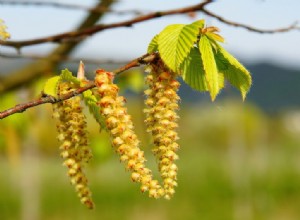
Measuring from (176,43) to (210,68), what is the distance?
73mm

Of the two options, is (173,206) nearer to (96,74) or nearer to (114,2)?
(114,2)

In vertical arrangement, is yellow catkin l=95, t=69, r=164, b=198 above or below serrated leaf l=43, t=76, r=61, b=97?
below

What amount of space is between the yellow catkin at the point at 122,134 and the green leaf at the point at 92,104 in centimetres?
10

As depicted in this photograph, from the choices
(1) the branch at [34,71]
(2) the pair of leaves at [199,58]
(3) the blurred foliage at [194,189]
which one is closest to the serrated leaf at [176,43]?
(2) the pair of leaves at [199,58]

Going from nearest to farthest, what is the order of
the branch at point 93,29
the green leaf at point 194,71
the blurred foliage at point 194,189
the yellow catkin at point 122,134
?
1. the yellow catkin at point 122,134
2. the green leaf at point 194,71
3. the branch at point 93,29
4. the blurred foliage at point 194,189

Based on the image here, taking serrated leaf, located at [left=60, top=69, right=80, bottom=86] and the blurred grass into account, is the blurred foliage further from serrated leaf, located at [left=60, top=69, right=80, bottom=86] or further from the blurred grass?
serrated leaf, located at [left=60, top=69, right=80, bottom=86]

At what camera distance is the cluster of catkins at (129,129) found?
1.07m

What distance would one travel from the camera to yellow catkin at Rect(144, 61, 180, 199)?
1.12 meters

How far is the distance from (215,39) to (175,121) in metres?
0.16

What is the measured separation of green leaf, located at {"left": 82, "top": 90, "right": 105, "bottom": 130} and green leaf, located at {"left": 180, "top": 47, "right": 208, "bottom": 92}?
17cm

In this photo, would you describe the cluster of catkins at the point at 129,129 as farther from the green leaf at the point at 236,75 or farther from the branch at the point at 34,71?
the branch at the point at 34,71

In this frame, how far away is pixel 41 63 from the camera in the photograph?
3373 millimetres

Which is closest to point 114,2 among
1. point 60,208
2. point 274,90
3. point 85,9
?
point 85,9

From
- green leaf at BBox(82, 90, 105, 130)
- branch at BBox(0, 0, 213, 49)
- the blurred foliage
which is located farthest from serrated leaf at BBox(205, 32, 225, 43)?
the blurred foliage
